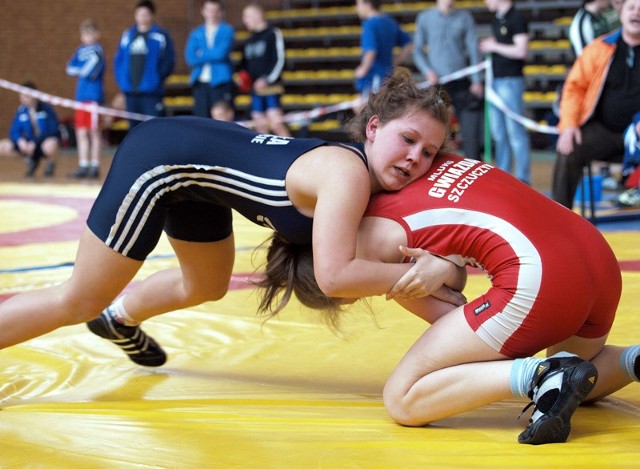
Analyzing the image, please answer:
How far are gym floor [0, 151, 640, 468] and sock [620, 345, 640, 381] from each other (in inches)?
3.9

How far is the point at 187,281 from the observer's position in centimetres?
291

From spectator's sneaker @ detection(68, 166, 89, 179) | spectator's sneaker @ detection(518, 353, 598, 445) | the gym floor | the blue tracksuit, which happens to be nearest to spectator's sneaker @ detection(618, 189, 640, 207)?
the gym floor

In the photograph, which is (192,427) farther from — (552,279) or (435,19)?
(435,19)

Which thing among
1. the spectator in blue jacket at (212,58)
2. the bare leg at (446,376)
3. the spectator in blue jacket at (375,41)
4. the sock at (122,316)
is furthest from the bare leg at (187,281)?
the spectator in blue jacket at (212,58)

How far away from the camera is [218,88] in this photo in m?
10.3

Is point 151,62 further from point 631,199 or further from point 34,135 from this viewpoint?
point 631,199

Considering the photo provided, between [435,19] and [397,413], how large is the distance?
7340mm

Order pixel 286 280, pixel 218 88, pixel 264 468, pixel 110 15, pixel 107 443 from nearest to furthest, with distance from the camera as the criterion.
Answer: pixel 264 468
pixel 107 443
pixel 286 280
pixel 218 88
pixel 110 15

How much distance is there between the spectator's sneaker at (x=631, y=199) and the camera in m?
6.92

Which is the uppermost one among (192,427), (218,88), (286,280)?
(286,280)

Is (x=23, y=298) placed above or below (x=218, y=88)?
above

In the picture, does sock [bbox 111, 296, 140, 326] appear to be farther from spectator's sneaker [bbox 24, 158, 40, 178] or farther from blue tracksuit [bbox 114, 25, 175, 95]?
spectator's sneaker [bbox 24, 158, 40, 178]

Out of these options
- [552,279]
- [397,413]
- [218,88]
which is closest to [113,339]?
[397,413]

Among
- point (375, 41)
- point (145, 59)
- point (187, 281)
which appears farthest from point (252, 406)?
point (145, 59)
